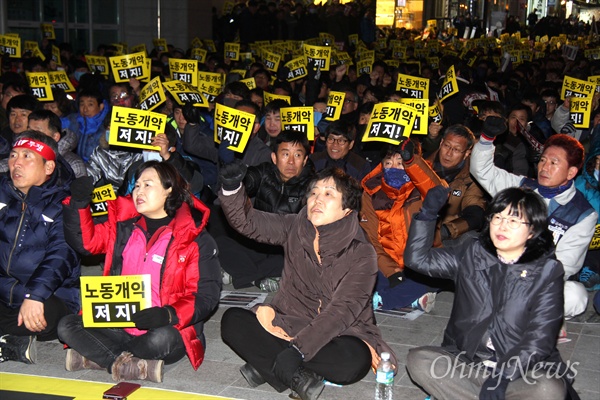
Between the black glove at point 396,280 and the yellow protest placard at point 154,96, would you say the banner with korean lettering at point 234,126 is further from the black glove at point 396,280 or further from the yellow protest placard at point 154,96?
the black glove at point 396,280

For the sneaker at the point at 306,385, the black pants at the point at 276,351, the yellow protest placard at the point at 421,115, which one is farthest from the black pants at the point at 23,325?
the yellow protest placard at the point at 421,115

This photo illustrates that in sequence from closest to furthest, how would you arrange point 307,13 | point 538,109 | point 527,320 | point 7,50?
point 527,320 < point 538,109 < point 7,50 < point 307,13

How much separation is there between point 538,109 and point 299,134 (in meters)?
5.18

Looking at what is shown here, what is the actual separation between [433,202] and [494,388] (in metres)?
0.99

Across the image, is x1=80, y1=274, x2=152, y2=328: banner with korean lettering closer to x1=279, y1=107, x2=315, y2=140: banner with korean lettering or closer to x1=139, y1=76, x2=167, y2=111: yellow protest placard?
x1=279, y1=107, x2=315, y2=140: banner with korean lettering

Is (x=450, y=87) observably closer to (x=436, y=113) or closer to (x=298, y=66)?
(x=436, y=113)

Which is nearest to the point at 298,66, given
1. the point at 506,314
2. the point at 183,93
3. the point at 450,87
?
the point at 450,87

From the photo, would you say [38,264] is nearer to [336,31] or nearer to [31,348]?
[31,348]

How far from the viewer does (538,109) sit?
11047 mm

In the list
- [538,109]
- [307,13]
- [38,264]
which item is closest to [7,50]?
[538,109]

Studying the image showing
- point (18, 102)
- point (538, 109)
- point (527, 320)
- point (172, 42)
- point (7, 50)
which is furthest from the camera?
point (172, 42)

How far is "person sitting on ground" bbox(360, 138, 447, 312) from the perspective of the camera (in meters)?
6.45

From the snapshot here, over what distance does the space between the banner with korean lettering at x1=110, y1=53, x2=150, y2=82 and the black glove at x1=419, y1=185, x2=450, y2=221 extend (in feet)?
23.1

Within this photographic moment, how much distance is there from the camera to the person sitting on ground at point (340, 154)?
7801mm
